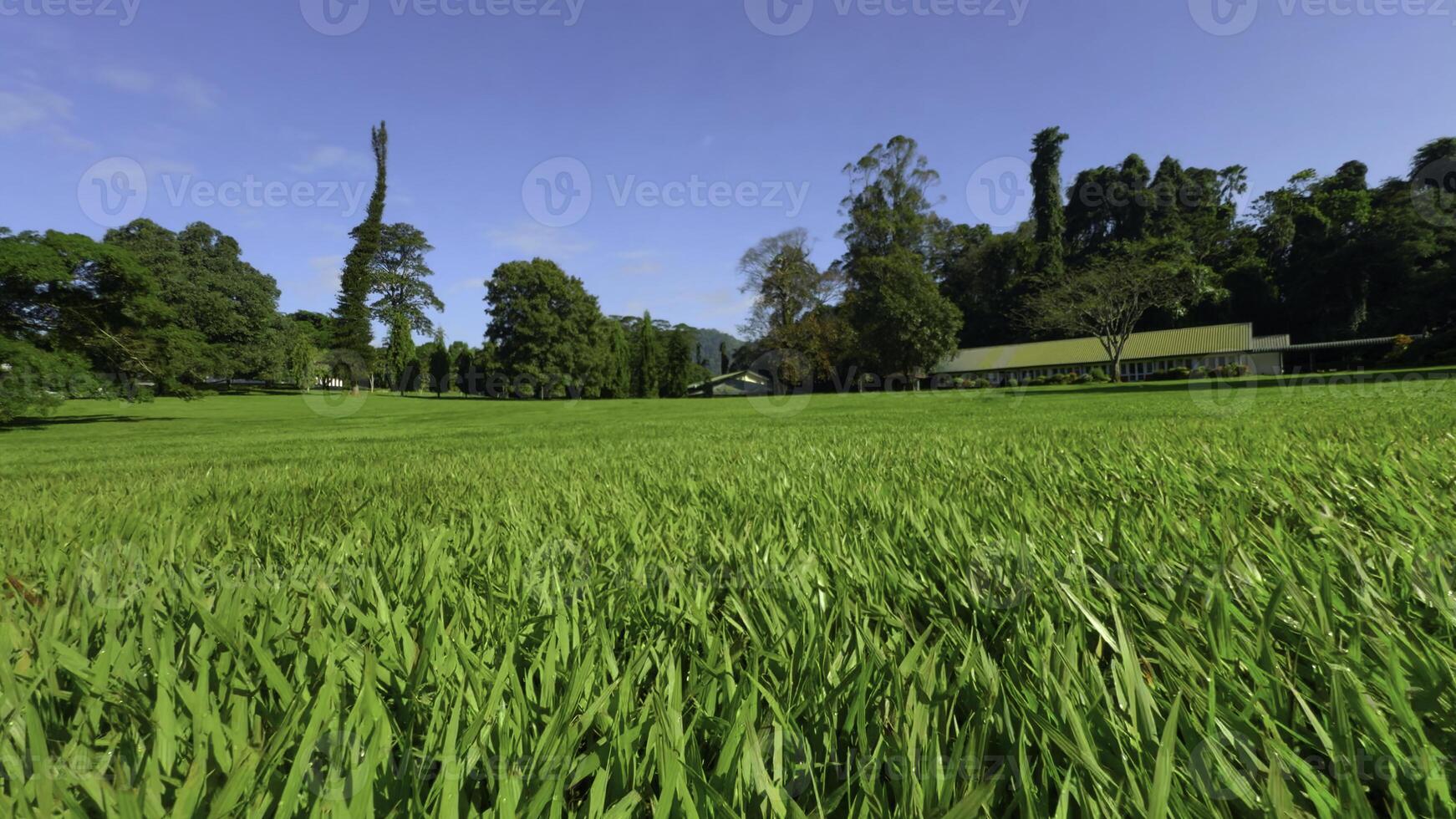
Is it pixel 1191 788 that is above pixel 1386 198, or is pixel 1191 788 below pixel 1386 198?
below

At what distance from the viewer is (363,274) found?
33.8m

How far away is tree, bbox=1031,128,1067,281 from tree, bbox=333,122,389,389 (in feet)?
181

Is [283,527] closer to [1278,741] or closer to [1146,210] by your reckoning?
[1278,741]

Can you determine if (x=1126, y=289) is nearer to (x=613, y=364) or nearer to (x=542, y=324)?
(x=613, y=364)

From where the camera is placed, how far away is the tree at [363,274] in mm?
33000

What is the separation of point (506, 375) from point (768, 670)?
150 feet

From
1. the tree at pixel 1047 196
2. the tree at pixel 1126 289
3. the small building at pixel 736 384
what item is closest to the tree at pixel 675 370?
the small building at pixel 736 384

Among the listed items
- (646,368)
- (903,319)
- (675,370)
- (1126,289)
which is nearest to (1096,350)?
(1126,289)

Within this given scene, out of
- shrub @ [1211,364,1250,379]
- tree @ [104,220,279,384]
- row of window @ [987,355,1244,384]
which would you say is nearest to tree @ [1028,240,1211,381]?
shrub @ [1211,364,1250,379]

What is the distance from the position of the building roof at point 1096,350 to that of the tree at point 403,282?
41.4 m

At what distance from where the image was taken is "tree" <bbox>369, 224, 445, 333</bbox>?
40812 millimetres

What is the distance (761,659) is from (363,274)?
131 ft

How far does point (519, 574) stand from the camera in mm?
1155

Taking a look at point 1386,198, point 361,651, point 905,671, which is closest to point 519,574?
point 361,651
